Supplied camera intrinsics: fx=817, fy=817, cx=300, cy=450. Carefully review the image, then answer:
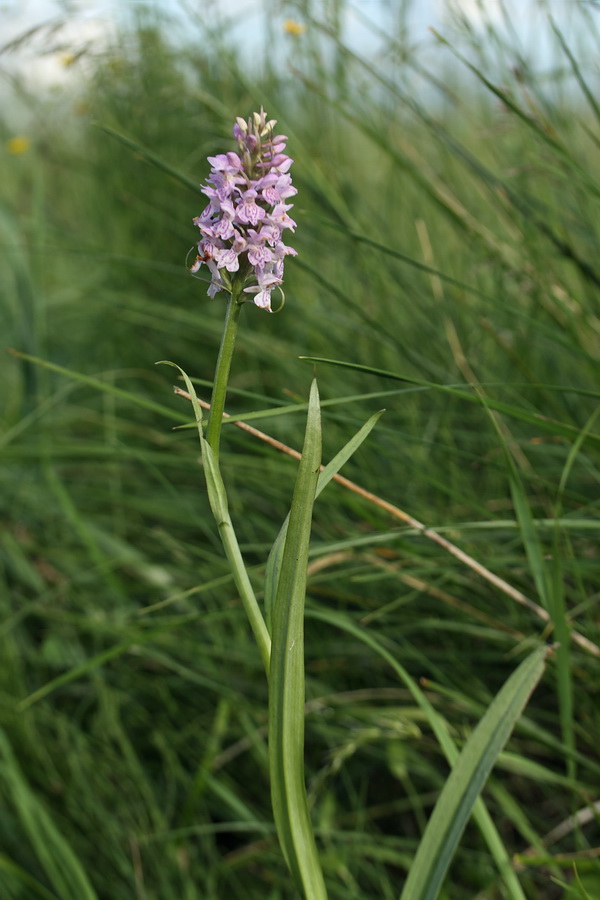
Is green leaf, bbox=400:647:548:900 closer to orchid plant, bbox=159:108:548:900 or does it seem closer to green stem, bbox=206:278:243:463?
orchid plant, bbox=159:108:548:900

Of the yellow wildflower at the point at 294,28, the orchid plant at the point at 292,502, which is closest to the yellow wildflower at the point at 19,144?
the yellow wildflower at the point at 294,28

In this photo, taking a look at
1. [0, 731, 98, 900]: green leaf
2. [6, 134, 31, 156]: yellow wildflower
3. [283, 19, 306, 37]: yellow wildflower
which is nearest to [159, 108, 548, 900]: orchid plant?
[0, 731, 98, 900]: green leaf

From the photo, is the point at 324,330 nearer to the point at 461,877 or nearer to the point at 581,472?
the point at 581,472

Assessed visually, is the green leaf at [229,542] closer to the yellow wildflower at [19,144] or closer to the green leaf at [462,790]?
the green leaf at [462,790]

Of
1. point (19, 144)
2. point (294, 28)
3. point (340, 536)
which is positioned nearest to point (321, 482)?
point (340, 536)

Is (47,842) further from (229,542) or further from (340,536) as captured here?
(229,542)

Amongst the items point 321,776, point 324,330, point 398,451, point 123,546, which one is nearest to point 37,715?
point 123,546
